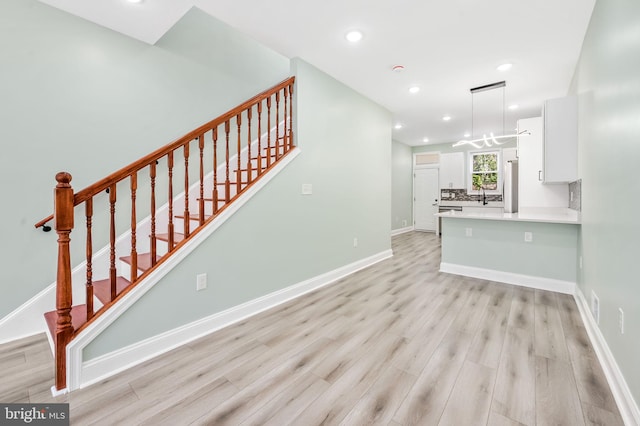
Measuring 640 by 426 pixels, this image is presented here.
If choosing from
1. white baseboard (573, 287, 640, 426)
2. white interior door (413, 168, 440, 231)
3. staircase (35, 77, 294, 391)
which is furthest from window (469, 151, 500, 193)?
staircase (35, 77, 294, 391)

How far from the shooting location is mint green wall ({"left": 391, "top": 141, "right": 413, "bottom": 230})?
816 cm

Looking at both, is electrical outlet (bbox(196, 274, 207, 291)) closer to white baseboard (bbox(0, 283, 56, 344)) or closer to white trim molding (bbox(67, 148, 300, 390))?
white trim molding (bbox(67, 148, 300, 390))

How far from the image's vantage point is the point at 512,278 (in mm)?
3734

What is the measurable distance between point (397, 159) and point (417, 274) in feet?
16.2

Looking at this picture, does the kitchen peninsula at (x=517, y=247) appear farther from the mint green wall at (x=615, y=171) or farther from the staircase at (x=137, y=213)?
the staircase at (x=137, y=213)

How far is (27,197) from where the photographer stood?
2379 mm

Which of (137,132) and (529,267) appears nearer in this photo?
(137,132)

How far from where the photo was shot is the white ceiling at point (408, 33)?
2.40 metres

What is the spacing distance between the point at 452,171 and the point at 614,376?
24.0ft

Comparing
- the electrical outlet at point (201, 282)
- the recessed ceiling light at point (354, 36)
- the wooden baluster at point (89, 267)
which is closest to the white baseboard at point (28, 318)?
the wooden baluster at point (89, 267)

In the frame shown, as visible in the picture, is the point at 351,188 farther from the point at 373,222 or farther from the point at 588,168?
the point at 588,168

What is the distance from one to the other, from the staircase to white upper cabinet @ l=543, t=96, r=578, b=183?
303cm

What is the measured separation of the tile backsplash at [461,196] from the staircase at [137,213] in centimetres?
611

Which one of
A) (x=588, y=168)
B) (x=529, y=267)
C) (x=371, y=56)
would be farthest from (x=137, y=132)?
(x=529, y=267)
